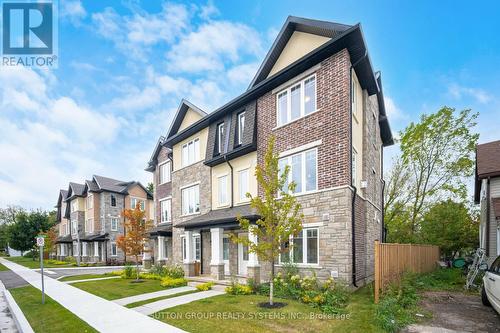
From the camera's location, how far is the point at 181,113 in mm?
19719

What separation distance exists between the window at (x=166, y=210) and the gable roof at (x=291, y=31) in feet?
41.0

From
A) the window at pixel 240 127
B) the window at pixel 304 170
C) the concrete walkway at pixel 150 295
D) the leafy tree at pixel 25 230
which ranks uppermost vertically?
the window at pixel 240 127

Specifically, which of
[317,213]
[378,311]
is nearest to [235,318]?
[378,311]

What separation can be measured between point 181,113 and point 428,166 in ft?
67.5

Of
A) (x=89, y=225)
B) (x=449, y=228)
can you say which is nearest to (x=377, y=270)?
(x=449, y=228)

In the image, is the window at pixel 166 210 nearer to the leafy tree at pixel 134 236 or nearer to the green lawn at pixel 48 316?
the leafy tree at pixel 134 236

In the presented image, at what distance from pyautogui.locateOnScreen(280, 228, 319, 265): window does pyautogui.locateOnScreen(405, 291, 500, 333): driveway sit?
3597mm

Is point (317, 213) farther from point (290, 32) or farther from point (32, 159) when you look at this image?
point (32, 159)

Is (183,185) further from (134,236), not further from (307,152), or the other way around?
(307,152)

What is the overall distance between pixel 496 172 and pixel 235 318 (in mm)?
13356

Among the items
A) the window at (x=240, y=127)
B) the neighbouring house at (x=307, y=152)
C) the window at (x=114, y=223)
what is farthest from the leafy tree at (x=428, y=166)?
the window at (x=114, y=223)

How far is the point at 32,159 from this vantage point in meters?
32.1

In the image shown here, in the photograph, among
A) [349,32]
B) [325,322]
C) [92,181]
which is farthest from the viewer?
[92,181]

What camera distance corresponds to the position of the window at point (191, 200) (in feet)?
57.2
